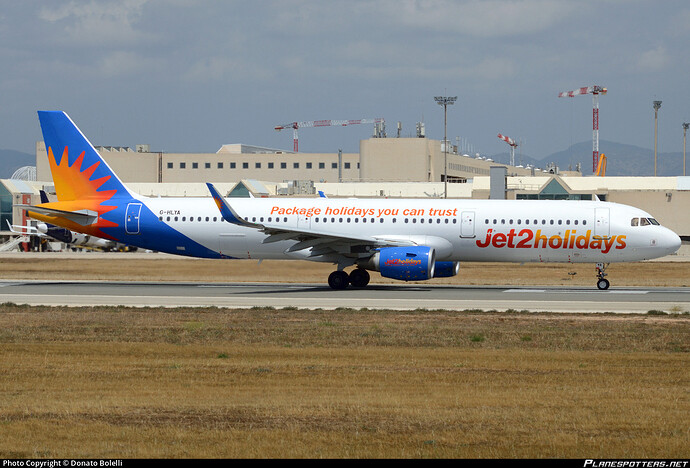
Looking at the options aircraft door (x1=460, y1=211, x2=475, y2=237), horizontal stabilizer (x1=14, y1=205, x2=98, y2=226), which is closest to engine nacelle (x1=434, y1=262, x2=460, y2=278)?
aircraft door (x1=460, y1=211, x2=475, y2=237)

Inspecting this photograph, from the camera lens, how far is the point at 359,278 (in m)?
39.9

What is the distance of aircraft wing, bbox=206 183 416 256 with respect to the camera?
3694 centimetres

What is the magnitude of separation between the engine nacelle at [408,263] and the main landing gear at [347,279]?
8.69 ft

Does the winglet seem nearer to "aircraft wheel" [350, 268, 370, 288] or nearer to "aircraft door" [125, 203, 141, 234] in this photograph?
"aircraft door" [125, 203, 141, 234]

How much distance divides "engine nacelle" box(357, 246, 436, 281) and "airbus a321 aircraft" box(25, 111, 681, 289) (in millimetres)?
40

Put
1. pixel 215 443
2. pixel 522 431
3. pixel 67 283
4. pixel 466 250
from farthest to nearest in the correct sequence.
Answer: pixel 67 283, pixel 466 250, pixel 522 431, pixel 215 443

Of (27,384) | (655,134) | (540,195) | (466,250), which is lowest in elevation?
(27,384)

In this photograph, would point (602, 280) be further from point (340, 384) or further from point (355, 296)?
point (340, 384)

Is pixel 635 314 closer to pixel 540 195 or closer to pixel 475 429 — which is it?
pixel 475 429

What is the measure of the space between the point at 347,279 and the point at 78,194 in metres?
13.2

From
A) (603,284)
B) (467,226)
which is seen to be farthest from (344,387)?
(603,284)

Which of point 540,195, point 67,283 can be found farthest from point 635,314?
point 540,195

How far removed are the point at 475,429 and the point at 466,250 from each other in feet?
90.1

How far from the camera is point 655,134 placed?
13212 cm
